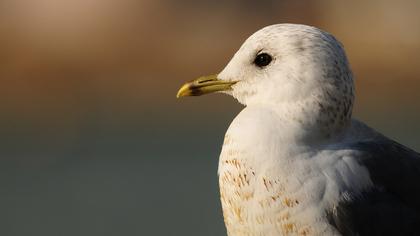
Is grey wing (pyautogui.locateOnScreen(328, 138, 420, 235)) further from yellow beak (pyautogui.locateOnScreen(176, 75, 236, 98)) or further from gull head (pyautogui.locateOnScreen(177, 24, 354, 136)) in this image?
yellow beak (pyautogui.locateOnScreen(176, 75, 236, 98))

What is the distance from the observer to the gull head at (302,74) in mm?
2312

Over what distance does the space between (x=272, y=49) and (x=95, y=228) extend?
10.9 ft

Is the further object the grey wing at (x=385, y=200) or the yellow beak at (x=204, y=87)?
the yellow beak at (x=204, y=87)

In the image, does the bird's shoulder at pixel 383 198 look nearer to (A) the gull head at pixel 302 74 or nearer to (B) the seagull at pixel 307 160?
(B) the seagull at pixel 307 160

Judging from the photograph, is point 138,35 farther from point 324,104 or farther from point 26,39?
point 324,104

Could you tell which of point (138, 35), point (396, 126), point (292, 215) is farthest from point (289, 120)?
point (138, 35)

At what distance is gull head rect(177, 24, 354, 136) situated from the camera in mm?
2312

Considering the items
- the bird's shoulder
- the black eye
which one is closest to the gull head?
the black eye

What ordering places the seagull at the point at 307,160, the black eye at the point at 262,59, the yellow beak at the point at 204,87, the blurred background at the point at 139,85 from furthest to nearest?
1. the blurred background at the point at 139,85
2. the yellow beak at the point at 204,87
3. the black eye at the point at 262,59
4. the seagull at the point at 307,160

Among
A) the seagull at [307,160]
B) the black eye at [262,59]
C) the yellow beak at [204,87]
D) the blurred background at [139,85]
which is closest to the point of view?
the seagull at [307,160]

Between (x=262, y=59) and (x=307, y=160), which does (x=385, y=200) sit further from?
(x=262, y=59)

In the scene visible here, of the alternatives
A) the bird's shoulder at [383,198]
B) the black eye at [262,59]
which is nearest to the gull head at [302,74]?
the black eye at [262,59]

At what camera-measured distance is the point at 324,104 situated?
2312mm

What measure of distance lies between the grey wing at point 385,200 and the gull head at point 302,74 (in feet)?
0.39
